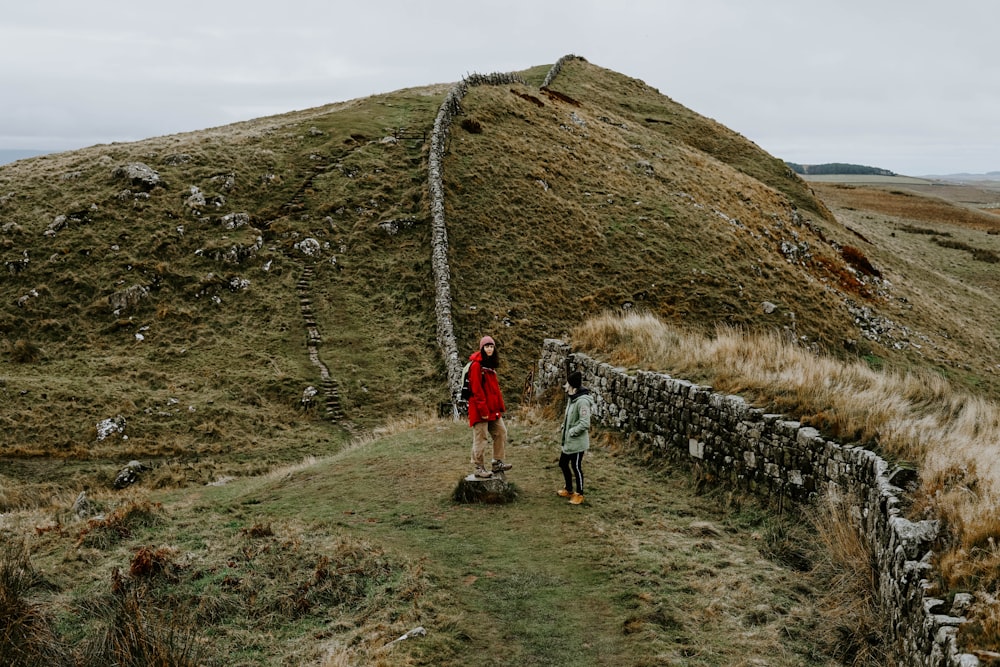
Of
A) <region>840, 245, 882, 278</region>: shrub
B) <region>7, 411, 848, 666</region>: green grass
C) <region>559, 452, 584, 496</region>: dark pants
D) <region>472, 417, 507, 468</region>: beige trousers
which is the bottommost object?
<region>7, 411, 848, 666</region>: green grass

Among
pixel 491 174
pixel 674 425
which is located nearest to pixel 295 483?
pixel 674 425

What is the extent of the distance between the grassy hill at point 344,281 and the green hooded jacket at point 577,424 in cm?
305

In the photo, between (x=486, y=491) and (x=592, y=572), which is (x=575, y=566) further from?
(x=486, y=491)

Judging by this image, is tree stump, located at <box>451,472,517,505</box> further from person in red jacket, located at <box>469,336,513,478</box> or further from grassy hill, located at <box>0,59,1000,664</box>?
grassy hill, located at <box>0,59,1000,664</box>

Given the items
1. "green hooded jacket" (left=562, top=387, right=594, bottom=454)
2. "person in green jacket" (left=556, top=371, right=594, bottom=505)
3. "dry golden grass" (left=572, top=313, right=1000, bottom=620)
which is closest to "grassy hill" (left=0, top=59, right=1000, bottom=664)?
"person in green jacket" (left=556, top=371, right=594, bottom=505)

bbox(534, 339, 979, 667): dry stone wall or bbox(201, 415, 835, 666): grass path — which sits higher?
bbox(534, 339, 979, 667): dry stone wall

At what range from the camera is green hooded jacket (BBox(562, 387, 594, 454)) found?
1198cm

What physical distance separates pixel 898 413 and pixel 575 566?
4.92 meters

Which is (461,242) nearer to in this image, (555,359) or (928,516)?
(555,359)

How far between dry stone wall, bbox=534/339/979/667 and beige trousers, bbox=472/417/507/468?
3430mm

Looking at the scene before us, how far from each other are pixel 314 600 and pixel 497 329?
68.6 feet

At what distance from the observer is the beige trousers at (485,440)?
12.4 metres

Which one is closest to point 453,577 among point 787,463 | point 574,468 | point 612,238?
point 574,468

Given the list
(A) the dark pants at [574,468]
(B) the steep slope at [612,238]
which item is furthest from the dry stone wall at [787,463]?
(B) the steep slope at [612,238]
